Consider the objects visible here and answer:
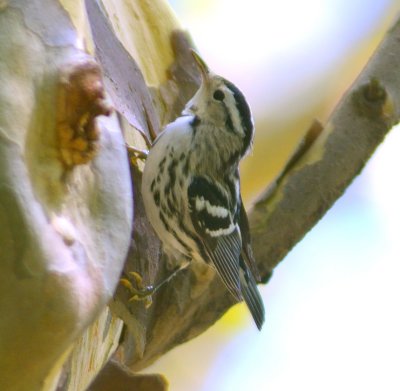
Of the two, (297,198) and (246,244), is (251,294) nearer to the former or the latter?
(246,244)

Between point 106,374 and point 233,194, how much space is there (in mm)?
722

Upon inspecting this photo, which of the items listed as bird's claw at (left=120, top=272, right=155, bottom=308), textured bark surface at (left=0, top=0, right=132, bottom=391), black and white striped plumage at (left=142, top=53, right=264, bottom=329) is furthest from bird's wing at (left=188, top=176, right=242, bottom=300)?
textured bark surface at (left=0, top=0, right=132, bottom=391)

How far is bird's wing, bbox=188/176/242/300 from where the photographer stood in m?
2.50

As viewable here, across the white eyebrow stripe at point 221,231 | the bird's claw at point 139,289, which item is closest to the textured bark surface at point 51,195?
the bird's claw at point 139,289

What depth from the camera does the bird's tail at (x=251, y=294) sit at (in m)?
2.57

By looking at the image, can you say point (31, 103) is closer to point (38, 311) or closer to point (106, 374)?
point (38, 311)

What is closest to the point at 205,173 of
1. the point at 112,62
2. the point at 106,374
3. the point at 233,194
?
the point at 233,194

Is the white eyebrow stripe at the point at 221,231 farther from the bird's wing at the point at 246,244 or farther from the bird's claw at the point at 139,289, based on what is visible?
the bird's claw at the point at 139,289

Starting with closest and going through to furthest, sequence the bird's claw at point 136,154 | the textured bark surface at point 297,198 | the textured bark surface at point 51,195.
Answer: the textured bark surface at point 51,195, the bird's claw at point 136,154, the textured bark surface at point 297,198

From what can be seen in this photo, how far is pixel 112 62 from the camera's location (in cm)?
224

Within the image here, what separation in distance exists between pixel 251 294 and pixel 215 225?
0.21 metres

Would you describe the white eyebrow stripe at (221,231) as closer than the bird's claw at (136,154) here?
No

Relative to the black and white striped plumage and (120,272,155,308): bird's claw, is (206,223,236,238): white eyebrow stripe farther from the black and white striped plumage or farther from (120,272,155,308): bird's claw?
(120,272,155,308): bird's claw

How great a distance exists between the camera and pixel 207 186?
8.34 feet
